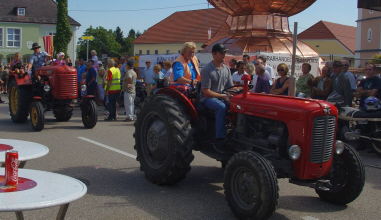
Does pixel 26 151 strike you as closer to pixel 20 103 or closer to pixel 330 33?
pixel 20 103

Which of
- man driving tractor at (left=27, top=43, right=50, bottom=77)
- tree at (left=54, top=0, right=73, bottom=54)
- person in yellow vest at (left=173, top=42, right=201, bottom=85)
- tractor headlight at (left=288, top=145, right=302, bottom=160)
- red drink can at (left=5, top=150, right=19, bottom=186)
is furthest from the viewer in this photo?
tree at (left=54, top=0, right=73, bottom=54)

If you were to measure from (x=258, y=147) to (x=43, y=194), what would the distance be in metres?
2.69

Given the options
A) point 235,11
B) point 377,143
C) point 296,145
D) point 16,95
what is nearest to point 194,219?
point 296,145

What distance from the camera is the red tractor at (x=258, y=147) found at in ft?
15.2

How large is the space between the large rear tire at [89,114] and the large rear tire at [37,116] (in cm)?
111

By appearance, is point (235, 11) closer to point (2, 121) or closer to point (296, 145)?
point (2, 121)

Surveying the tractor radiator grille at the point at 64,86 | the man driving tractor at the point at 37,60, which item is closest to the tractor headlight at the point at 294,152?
the tractor radiator grille at the point at 64,86

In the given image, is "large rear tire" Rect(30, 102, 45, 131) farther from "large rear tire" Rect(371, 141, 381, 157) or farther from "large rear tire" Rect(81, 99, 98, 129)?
"large rear tire" Rect(371, 141, 381, 157)

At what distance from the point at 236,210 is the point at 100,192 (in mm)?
1775

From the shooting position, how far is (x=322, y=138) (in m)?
4.80

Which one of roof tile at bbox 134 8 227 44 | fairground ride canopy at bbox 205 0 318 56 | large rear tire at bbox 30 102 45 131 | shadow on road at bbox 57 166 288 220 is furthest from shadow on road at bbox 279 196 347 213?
roof tile at bbox 134 8 227 44

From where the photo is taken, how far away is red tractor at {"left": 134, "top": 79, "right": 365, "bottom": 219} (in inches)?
183

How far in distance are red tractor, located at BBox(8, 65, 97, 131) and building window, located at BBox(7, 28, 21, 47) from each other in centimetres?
4438

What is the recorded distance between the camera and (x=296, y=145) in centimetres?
465
